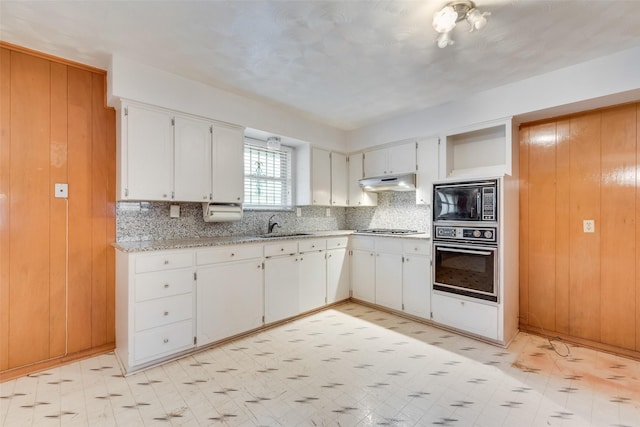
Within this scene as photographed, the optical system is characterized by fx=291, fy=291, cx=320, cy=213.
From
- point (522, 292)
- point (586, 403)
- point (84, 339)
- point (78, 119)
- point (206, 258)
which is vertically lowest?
point (586, 403)

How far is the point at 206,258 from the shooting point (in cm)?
264

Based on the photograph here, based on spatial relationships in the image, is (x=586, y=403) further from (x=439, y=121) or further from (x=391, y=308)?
(x=439, y=121)

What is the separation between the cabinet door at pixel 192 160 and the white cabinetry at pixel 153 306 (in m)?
0.63

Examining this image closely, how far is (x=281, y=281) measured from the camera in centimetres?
325

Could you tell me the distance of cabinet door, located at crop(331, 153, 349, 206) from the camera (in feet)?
14.1

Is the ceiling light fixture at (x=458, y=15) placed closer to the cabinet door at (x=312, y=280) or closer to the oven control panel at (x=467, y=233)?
the oven control panel at (x=467, y=233)

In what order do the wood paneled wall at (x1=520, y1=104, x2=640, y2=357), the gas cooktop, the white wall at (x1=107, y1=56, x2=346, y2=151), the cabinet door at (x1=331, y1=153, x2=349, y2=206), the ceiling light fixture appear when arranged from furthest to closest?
the cabinet door at (x1=331, y1=153, x2=349, y2=206) < the gas cooktop < the wood paneled wall at (x1=520, y1=104, x2=640, y2=357) < the white wall at (x1=107, y1=56, x2=346, y2=151) < the ceiling light fixture

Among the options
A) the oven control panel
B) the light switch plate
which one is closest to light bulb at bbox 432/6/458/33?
the oven control panel

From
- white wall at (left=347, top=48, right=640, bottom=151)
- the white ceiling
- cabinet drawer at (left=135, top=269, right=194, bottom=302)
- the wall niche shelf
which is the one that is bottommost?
cabinet drawer at (left=135, top=269, right=194, bottom=302)

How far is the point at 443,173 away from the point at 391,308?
1752mm

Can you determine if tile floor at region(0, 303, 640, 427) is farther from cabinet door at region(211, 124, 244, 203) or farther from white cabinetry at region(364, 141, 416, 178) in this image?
white cabinetry at region(364, 141, 416, 178)

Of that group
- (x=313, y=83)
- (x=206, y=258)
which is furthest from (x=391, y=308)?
(x=313, y=83)

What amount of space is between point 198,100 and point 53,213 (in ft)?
5.12

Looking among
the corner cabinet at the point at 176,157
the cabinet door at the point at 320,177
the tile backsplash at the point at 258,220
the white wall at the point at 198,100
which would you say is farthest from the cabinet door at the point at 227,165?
the cabinet door at the point at 320,177
